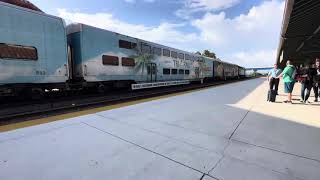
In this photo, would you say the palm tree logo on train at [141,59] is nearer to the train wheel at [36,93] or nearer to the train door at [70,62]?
the train door at [70,62]

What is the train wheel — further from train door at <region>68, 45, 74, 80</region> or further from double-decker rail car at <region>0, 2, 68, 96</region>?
train door at <region>68, 45, 74, 80</region>

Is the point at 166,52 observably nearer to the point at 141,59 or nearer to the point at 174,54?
the point at 174,54

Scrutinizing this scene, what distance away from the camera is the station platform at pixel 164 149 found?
8.36ft

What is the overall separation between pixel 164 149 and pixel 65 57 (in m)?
6.92

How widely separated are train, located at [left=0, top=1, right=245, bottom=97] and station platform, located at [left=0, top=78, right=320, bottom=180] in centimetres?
360

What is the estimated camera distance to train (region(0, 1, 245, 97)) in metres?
6.84

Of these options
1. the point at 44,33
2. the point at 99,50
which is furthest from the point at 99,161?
the point at 99,50

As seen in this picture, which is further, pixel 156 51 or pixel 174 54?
pixel 174 54

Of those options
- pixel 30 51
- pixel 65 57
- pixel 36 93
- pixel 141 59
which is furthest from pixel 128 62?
pixel 30 51

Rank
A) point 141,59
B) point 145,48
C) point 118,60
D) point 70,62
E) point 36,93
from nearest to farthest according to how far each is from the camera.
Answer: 1. point 36,93
2. point 70,62
3. point 118,60
4. point 141,59
5. point 145,48

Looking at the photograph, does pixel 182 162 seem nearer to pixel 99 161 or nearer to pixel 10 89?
pixel 99 161

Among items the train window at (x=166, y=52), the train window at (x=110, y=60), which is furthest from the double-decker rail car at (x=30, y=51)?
the train window at (x=166, y=52)

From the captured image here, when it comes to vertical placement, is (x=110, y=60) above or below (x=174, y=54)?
below

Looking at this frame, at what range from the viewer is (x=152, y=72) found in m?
13.9
